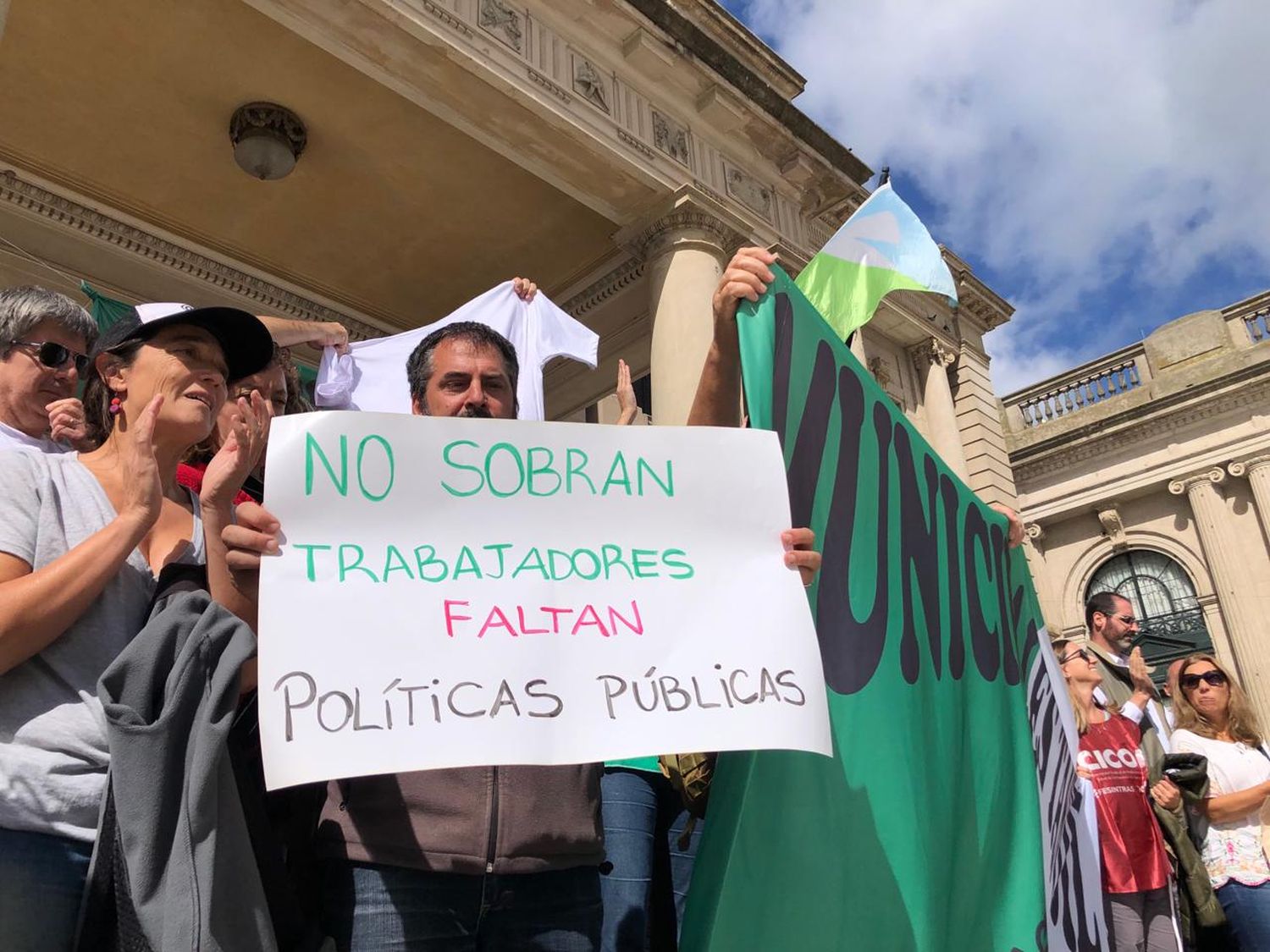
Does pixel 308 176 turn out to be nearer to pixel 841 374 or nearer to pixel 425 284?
pixel 425 284

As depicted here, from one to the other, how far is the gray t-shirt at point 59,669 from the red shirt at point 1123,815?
3751mm

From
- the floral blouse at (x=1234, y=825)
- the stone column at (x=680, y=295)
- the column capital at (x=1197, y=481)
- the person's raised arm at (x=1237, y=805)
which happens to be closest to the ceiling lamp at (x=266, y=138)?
the stone column at (x=680, y=295)

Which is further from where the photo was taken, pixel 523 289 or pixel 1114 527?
pixel 1114 527

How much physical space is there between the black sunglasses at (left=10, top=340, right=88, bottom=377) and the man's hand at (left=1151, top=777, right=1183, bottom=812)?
4485 millimetres

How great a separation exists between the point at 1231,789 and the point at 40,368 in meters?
4.83

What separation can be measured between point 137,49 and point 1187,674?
7381 mm

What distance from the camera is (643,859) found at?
2.38 m

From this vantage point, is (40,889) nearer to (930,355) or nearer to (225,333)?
(225,333)

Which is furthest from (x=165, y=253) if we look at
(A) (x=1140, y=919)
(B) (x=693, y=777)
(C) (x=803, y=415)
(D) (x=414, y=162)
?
(A) (x=1140, y=919)

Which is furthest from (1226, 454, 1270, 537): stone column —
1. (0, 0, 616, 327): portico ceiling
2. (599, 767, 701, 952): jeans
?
(599, 767, 701, 952): jeans

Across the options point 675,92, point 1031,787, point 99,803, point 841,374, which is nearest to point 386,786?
point 99,803

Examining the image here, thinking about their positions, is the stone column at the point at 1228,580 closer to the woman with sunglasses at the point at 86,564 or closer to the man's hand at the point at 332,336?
the man's hand at the point at 332,336

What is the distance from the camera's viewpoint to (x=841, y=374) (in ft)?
7.72

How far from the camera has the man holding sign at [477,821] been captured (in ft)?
4.87
